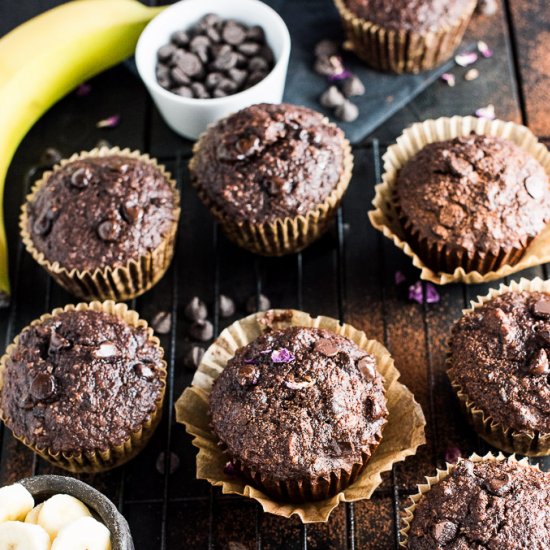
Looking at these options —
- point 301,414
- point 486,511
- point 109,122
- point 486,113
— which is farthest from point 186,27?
point 486,511

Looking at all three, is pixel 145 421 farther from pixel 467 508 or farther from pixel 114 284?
pixel 467 508

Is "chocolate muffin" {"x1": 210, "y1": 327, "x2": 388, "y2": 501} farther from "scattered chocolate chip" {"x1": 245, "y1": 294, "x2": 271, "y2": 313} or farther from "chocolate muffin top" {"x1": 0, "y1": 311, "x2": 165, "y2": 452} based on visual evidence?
"scattered chocolate chip" {"x1": 245, "y1": 294, "x2": 271, "y2": 313}

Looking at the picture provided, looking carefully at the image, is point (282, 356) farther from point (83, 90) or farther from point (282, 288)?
point (83, 90)

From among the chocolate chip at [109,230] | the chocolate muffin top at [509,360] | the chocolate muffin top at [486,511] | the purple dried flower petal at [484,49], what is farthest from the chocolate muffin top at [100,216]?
the purple dried flower petal at [484,49]

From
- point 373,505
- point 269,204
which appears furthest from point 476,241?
point 373,505

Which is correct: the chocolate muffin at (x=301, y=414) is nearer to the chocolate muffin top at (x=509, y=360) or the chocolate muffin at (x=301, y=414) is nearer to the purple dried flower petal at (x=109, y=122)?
the chocolate muffin top at (x=509, y=360)

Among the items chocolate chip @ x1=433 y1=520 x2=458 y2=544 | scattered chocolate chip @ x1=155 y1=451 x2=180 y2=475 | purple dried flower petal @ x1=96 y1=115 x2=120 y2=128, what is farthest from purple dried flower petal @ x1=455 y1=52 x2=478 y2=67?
chocolate chip @ x1=433 y1=520 x2=458 y2=544

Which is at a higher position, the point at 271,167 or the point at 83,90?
the point at 271,167
